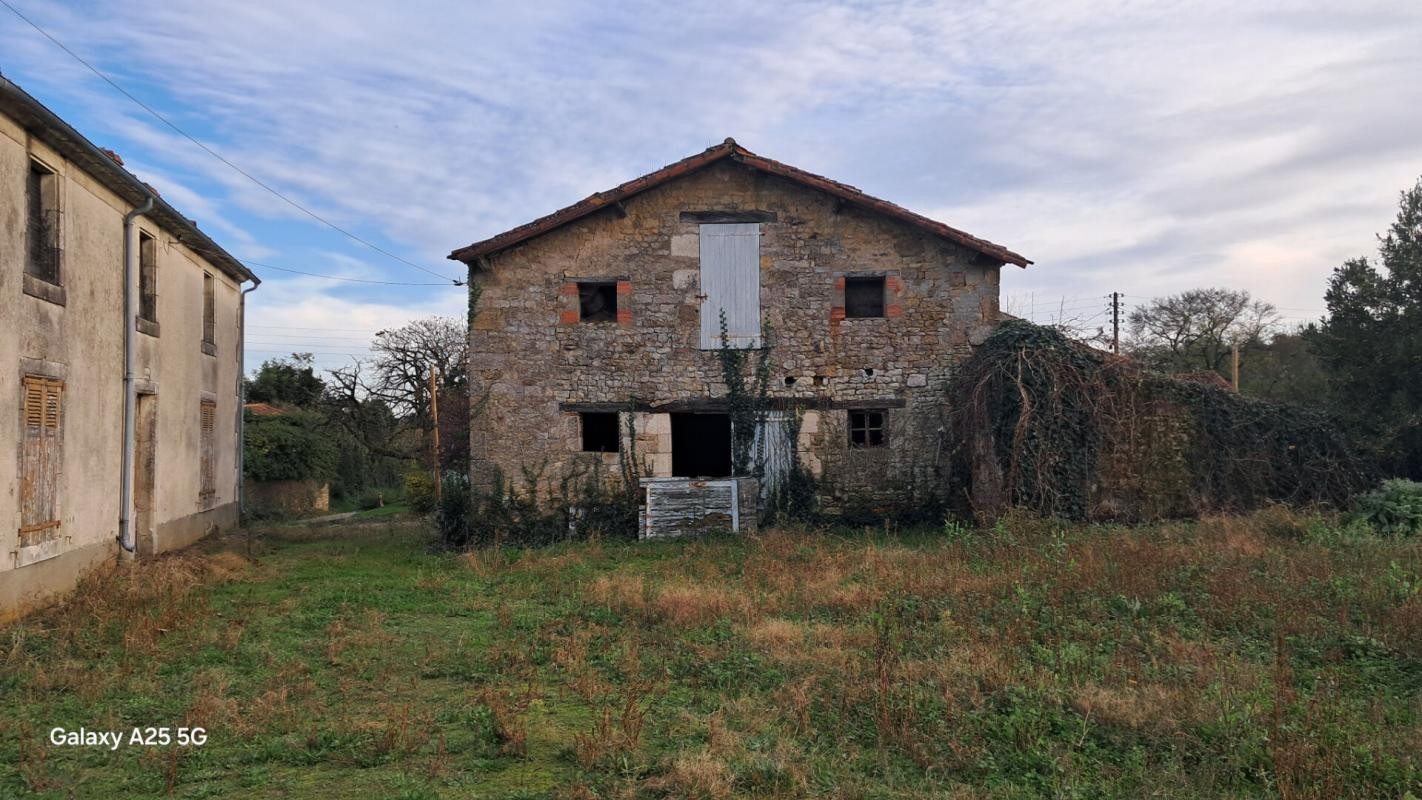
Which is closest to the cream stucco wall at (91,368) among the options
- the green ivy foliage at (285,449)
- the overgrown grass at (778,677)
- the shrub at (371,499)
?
the overgrown grass at (778,677)

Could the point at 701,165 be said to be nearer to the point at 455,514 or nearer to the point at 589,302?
the point at 589,302

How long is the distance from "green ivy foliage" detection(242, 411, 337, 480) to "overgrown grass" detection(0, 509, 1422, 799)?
39.8 ft

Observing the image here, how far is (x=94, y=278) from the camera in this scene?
10172 mm

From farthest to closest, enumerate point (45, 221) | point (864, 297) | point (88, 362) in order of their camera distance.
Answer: point (864, 297) → point (88, 362) → point (45, 221)

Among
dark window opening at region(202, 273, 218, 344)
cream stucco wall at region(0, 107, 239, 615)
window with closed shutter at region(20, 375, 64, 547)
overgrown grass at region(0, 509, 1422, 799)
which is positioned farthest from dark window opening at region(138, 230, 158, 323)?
overgrown grass at region(0, 509, 1422, 799)

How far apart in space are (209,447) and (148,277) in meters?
3.91

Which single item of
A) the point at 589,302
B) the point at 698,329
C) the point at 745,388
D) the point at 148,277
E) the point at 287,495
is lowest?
the point at 287,495

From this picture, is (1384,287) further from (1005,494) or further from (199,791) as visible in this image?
(199,791)

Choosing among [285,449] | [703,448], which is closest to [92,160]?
[703,448]

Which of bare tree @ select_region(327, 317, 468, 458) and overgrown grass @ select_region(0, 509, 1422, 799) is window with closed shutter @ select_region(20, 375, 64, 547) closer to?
overgrown grass @ select_region(0, 509, 1422, 799)

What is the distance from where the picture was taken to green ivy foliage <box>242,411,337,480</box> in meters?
21.8

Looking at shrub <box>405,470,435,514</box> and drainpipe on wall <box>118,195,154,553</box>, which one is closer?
drainpipe on wall <box>118,195,154,553</box>

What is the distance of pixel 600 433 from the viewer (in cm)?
1465

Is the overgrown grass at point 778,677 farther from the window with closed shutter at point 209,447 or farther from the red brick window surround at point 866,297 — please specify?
the window with closed shutter at point 209,447
